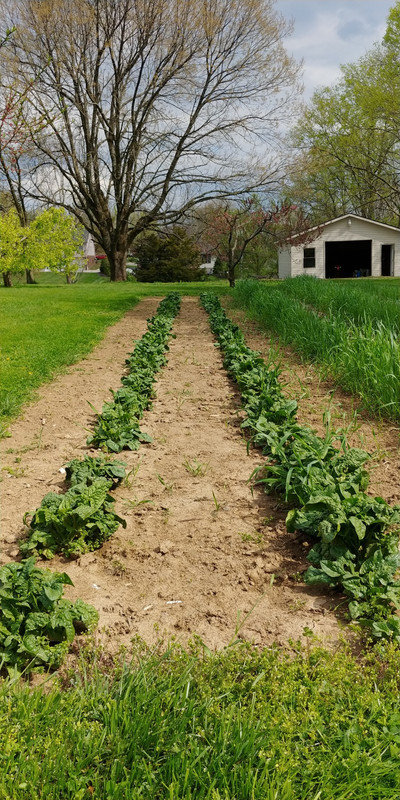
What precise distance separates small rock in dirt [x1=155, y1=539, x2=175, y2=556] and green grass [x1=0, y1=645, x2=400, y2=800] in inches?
33.6

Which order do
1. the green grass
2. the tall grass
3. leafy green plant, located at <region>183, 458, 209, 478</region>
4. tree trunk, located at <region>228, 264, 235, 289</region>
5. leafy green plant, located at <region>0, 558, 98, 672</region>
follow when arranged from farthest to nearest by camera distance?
1. tree trunk, located at <region>228, 264, 235, 289</region>
2. the tall grass
3. leafy green plant, located at <region>183, 458, 209, 478</region>
4. leafy green plant, located at <region>0, 558, 98, 672</region>
5. the green grass

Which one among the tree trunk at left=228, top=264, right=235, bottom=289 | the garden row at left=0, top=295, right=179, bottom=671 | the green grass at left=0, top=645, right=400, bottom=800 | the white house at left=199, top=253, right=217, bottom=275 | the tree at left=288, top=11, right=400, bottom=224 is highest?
the tree at left=288, top=11, right=400, bottom=224

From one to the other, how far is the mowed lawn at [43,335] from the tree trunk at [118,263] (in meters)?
10.8

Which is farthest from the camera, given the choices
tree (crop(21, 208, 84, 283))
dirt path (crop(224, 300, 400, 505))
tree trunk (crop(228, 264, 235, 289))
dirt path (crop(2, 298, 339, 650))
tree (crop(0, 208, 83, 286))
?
Result: tree (crop(21, 208, 84, 283))

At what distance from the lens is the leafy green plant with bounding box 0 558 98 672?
210cm

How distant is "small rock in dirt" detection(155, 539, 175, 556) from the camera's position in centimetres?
289

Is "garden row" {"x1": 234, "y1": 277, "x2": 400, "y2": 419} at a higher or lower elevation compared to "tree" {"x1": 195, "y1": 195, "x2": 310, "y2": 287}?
lower

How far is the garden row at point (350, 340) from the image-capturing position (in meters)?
4.84

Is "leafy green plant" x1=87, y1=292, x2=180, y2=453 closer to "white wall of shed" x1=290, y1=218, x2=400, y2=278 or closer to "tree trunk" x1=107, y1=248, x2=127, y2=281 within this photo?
"tree trunk" x1=107, y1=248, x2=127, y2=281

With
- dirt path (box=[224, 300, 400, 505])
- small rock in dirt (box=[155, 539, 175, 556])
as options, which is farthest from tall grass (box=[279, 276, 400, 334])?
small rock in dirt (box=[155, 539, 175, 556])

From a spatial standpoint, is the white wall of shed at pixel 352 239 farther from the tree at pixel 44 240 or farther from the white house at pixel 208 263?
the tree at pixel 44 240

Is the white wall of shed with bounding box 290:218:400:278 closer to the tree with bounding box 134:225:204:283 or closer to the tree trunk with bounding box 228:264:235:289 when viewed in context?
the tree with bounding box 134:225:204:283

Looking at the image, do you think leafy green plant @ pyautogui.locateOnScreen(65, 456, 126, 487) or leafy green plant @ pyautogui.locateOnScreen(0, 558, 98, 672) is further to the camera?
leafy green plant @ pyautogui.locateOnScreen(65, 456, 126, 487)

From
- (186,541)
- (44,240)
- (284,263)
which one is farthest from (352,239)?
(186,541)
